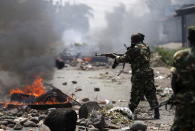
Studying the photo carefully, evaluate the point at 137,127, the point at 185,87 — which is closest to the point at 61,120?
the point at 137,127

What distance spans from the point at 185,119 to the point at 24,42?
471 inches

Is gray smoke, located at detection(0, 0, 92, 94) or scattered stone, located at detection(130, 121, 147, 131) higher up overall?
gray smoke, located at detection(0, 0, 92, 94)

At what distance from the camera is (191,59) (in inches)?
169

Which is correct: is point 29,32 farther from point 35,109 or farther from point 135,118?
point 135,118

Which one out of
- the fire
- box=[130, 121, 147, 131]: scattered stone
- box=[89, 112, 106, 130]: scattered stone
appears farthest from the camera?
the fire

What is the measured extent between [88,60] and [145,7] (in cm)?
3512

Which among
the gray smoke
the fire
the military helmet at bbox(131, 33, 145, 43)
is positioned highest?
the gray smoke

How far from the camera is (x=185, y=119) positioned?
4.30 metres

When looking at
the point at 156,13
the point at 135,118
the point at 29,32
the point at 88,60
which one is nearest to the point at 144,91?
the point at 135,118

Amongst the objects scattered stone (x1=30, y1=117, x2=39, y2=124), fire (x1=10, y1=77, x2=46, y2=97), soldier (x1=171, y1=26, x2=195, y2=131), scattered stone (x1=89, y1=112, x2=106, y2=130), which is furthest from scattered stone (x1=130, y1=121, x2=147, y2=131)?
fire (x1=10, y1=77, x2=46, y2=97)

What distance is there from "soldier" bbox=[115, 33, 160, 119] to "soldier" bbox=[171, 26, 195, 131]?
4.24 metres

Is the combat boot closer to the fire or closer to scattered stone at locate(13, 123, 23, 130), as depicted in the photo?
scattered stone at locate(13, 123, 23, 130)

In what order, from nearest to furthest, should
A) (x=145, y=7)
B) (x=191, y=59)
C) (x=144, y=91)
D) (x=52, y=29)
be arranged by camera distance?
(x=191, y=59)
(x=144, y=91)
(x=52, y=29)
(x=145, y=7)

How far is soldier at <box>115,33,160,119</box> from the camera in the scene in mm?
8648
